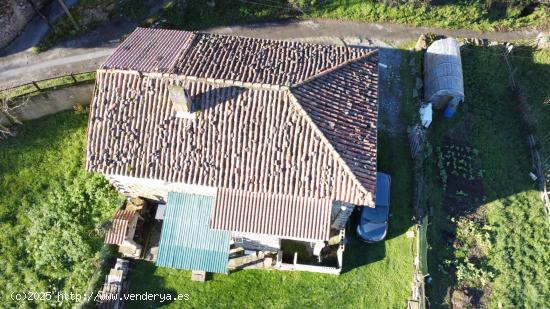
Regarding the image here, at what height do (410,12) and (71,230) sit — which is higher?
(410,12)

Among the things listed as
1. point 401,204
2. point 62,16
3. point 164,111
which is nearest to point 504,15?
point 401,204

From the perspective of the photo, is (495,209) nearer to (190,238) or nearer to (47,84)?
(190,238)

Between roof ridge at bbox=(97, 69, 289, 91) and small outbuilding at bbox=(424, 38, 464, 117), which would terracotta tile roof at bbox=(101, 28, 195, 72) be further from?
small outbuilding at bbox=(424, 38, 464, 117)

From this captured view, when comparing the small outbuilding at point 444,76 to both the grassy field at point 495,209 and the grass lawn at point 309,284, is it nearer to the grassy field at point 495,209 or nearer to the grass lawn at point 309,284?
the grassy field at point 495,209

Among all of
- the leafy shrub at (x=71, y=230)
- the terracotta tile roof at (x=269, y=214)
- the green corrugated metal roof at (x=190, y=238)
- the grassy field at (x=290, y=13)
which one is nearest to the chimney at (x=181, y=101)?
the terracotta tile roof at (x=269, y=214)

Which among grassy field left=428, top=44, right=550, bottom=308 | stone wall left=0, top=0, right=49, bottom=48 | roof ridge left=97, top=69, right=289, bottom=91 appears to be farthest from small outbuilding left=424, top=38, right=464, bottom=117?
stone wall left=0, top=0, right=49, bottom=48

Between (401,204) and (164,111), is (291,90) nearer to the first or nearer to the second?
(164,111)

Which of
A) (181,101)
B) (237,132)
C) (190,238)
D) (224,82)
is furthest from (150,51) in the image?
(190,238)
